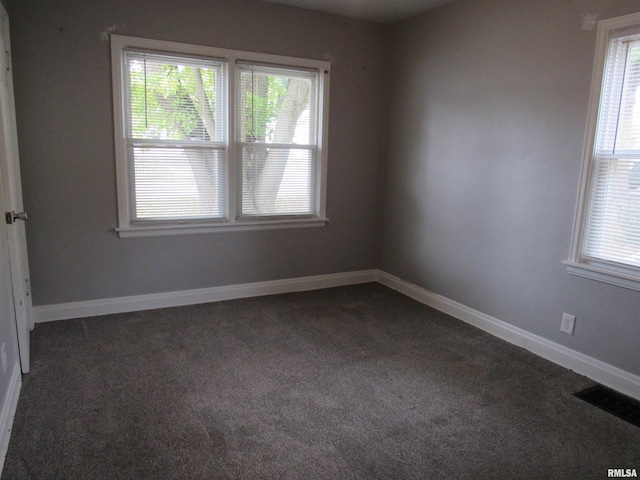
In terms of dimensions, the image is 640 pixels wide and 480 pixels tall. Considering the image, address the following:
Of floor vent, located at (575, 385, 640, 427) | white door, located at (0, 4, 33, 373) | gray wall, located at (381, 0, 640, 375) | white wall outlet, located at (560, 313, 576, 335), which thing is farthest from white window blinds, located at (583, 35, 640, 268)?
white door, located at (0, 4, 33, 373)

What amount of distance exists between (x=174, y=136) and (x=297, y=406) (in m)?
2.36

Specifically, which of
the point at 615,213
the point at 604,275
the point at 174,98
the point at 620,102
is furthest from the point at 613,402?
the point at 174,98

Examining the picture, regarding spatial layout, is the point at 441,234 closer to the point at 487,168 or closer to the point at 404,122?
the point at 487,168

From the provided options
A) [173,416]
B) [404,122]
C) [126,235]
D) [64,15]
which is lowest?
[173,416]

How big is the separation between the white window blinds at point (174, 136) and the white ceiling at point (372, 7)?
961 millimetres

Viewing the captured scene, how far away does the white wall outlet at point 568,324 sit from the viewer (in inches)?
115

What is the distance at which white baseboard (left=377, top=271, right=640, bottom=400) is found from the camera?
105 inches

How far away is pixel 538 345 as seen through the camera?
3.13 meters

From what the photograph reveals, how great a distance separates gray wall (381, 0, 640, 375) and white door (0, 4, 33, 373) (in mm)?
3098

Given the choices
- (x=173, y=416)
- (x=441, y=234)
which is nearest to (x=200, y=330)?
(x=173, y=416)

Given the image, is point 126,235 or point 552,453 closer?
point 552,453

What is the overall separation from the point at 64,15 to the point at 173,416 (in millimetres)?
2843

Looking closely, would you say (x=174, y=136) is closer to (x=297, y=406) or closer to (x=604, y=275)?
(x=297, y=406)

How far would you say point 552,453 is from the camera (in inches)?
82.7
